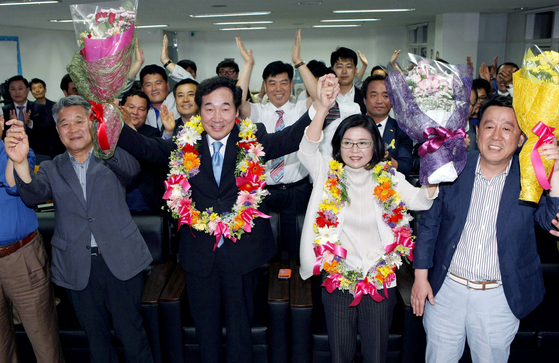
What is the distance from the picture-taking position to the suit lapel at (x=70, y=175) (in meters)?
2.38

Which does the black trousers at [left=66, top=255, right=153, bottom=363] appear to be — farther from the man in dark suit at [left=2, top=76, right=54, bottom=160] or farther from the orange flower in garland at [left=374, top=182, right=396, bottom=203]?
the man in dark suit at [left=2, top=76, right=54, bottom=160]

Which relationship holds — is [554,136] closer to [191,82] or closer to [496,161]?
[496,161]

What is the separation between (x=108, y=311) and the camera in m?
2.53

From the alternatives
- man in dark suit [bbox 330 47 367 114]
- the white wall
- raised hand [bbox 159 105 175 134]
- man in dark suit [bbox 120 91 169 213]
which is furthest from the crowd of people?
the white wall

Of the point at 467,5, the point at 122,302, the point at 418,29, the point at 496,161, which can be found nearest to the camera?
the point at 496,161

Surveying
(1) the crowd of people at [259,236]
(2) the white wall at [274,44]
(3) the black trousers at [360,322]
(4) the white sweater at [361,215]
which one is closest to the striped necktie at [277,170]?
(1) the crowd of people at [259,236]

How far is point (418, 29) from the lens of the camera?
13289mm

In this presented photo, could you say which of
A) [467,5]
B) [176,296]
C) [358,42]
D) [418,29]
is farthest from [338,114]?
[358,42]

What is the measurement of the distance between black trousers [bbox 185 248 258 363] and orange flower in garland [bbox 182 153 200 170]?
0.45 m

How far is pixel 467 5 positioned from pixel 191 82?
6664 mm

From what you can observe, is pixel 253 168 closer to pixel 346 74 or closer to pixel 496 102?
pixel 496 102

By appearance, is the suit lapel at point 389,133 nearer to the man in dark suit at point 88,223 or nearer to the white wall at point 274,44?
the man in dark suit at point 88,223

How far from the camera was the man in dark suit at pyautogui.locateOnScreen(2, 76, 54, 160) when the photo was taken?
19.5ft

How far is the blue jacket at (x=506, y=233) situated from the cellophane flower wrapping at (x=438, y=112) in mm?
230
